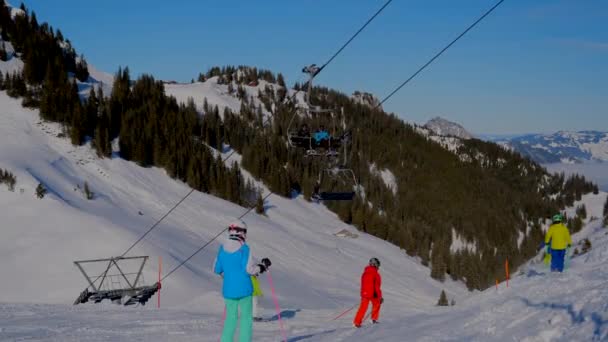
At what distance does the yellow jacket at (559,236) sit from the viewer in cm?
1348

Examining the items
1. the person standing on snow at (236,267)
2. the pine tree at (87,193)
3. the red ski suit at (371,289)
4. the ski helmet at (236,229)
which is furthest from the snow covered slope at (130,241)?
the ski helmet at (236,229)

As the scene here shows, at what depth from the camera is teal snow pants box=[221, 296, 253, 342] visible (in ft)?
21.1

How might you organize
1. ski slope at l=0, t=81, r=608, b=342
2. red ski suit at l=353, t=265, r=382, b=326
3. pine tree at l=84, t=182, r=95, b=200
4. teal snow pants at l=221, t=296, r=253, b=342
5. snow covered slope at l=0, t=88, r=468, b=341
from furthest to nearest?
pine tree at l=84, t=182, r=95, b=200 → snow covered slope at l=0, t=88, r=468, b=341 → red ski suit at l=353, t=265, r=382, b=326 → ski slope at l=0, t=81, r=608, b=342 → teal snow pants at l=221, t=296, r=253, b=342

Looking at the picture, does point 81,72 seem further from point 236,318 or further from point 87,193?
point 236,318

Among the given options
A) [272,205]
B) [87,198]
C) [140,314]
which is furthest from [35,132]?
[140,314]

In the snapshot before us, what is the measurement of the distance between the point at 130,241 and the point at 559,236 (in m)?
16.5

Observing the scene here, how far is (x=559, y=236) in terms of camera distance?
13.5m

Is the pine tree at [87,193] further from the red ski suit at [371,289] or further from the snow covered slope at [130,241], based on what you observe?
the red ski suit at [371,289]

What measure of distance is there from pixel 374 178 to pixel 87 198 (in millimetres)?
61460

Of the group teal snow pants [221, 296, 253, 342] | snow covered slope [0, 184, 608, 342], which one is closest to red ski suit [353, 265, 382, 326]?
snow covered slope [0, 184, 608, 342]

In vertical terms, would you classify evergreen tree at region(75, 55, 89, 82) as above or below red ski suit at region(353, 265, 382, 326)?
above

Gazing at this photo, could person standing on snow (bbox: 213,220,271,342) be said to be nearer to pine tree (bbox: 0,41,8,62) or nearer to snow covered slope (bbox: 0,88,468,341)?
snow covered slope (bbox: 0,88,468,341)

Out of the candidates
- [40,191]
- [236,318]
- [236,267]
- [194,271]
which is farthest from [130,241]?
[236,267]

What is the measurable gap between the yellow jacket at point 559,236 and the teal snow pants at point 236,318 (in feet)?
32.1
